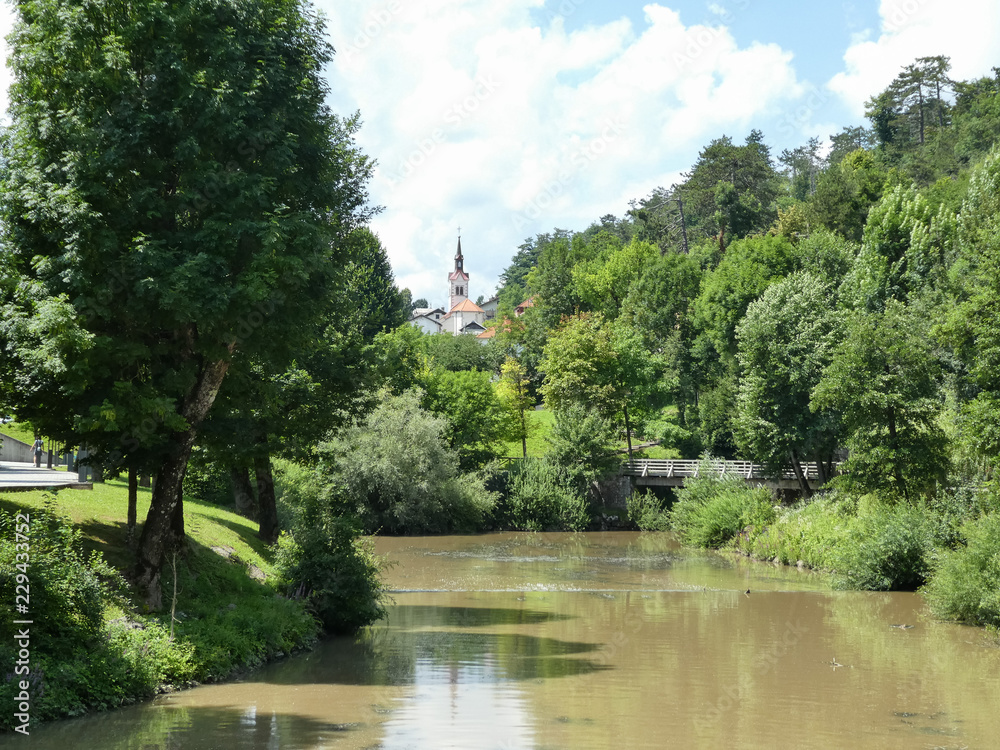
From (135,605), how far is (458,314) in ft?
413

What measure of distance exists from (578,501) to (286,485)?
19.7 m

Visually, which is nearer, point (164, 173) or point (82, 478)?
point (164, 173)

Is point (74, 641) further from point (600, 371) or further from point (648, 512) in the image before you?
point (600, 371)

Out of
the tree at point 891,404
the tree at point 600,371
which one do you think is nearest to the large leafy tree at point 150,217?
the tree at point 891,404

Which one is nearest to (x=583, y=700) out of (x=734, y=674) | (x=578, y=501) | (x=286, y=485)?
(x=734, y=674)

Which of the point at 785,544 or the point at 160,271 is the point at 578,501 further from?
the point at 160,271

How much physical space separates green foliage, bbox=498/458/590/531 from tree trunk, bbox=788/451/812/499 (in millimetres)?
12287

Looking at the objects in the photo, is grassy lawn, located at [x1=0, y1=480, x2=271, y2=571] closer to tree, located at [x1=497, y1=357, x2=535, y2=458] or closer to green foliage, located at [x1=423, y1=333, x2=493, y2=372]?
tree, located at [x1=497, y1=357, x2=535, y2=458]

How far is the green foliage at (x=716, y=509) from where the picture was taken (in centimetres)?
3859

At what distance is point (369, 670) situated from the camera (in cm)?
1562

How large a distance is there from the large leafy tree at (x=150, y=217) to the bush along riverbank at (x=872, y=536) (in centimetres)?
1622

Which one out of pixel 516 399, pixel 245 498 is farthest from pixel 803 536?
pixel 516 399

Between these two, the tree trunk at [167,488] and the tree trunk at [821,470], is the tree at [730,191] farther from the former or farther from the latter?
the tree trunk at [167,488]

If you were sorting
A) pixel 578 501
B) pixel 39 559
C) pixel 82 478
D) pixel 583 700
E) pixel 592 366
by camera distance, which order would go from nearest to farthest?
pixel 39 559, pixel 583 700, pixel 82 478, pixel 578 501, pixel 592 366
